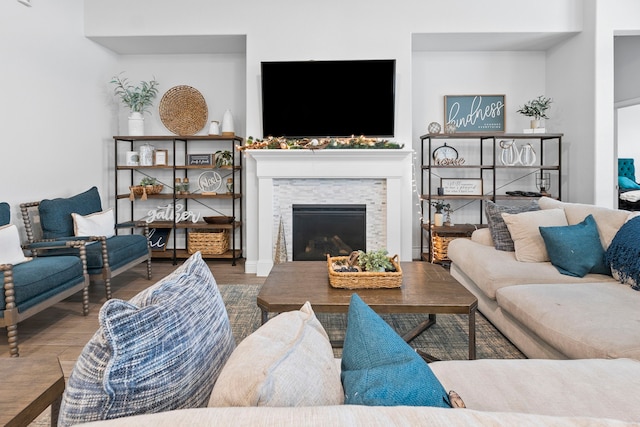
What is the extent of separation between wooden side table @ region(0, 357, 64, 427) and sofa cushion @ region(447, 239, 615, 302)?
2354 millimetres

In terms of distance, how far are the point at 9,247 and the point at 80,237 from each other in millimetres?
728

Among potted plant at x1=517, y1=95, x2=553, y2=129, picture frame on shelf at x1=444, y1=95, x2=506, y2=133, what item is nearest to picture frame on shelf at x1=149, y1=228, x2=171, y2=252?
picture frame on shelf at x1=444, y1=95, x2=506, y2=133

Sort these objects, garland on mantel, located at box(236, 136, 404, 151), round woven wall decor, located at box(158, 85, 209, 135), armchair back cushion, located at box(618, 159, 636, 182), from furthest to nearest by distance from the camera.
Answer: armchair back cushion, located at box(618, 159, 636, 182) < round woven wall decor, located at box(158, 85, 209, 135) < garland on mantel, located at box(236, 136, 404, 151)

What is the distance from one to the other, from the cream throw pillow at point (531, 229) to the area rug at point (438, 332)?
578 mm

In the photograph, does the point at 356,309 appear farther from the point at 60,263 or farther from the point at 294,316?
the point at 60,263

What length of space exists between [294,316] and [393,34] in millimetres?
4224

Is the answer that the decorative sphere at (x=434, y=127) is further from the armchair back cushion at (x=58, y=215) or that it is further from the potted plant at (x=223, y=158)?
the armchair back cushion at (x=58, y=215)

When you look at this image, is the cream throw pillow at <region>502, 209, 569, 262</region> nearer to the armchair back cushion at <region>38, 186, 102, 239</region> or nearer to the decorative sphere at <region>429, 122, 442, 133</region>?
the decorative sphere at <region>429, 122, 442, 133</region>

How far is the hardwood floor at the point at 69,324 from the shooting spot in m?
2.60

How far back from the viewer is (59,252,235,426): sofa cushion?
0.73 m

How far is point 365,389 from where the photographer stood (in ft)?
2.50

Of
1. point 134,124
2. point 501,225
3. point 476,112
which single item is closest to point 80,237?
point 134,124

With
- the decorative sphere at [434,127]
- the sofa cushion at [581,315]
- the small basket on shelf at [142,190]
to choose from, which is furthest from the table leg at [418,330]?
the small basket on shelf at [142,190]

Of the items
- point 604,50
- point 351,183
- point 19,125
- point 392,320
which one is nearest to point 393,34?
point 351,183
